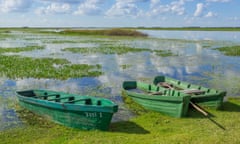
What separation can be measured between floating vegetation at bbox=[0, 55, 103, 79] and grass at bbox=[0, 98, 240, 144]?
8.67m

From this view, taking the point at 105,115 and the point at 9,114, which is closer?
the point at 105,115

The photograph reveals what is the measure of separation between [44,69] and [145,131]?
1443 centimetres

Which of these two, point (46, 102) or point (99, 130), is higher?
point (46, 102)

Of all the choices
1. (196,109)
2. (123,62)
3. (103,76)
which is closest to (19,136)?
(196,109)

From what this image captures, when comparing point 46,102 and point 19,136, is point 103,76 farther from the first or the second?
point 19,136

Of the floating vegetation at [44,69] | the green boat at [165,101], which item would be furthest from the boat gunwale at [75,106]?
the floating vegetation at [44,69]

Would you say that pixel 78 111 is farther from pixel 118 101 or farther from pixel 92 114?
pixel 118 101

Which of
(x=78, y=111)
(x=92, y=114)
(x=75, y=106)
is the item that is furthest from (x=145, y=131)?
(x=75, y=106)

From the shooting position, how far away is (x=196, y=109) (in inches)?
514

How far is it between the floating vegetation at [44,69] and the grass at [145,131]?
28.4 feet

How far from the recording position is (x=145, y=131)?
1091 centimetres

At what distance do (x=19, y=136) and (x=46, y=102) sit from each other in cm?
173

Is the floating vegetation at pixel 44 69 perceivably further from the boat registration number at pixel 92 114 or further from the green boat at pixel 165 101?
the boat registration number at pixel 92 114

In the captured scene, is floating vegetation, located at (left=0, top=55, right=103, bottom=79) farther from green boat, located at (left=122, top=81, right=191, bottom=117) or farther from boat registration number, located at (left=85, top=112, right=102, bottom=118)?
boat registration number, located at (left=85, top=112, right=102, bottom=118)
